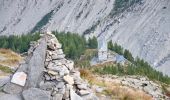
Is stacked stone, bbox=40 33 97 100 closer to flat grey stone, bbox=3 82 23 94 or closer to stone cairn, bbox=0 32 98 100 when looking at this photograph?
stone cairn, bbox=0 32 98 100

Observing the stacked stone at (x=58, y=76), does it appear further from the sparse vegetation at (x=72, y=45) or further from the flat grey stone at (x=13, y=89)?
the sparse vegetation at (x=72, y=45)

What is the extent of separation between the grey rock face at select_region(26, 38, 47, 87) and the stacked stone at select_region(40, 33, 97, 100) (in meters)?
0.20

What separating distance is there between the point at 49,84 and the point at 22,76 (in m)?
1.29

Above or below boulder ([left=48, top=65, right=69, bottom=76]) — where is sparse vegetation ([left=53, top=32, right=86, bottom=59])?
above

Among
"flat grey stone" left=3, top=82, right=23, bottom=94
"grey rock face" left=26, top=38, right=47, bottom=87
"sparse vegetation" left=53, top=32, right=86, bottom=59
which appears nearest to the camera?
"grey rock face" left=26, top=38, right=47, bottom=87

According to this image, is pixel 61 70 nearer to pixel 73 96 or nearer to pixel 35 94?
pixel 73 96

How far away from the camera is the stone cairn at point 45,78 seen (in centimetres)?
2162

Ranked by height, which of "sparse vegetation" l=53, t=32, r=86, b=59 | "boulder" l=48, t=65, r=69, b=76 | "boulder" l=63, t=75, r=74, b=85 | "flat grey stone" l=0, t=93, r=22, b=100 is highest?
"sparse vegetation" l=53, t=32, r=86, b=59

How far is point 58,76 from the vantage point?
2156 centimetres

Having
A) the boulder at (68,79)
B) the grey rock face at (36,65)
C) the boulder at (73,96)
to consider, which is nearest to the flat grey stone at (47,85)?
the grey rock face at (36,65)

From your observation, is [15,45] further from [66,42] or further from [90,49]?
[90,49]

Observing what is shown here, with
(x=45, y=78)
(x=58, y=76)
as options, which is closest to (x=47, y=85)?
(x=45, y=78)

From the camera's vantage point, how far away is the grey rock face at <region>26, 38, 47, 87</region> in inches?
867

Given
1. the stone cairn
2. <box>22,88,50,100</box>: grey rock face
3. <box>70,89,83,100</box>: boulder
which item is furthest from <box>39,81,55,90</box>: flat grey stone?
<box>70,89,83,100</box>: boulder
